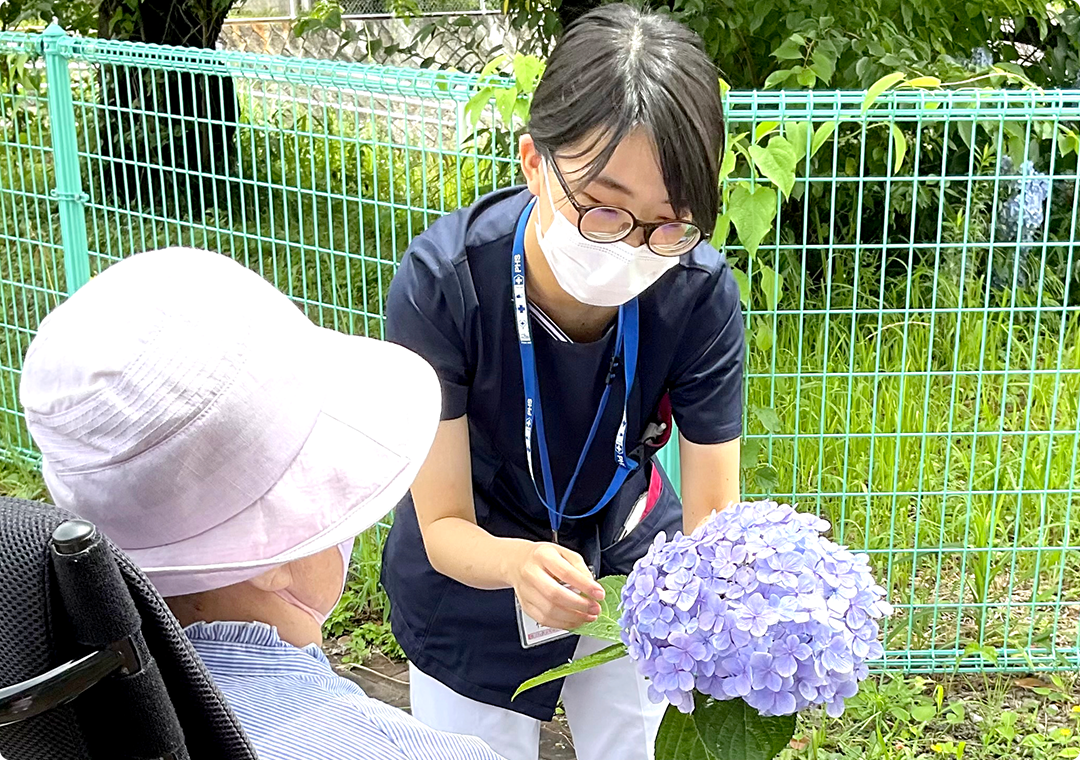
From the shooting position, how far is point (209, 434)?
3.37ft

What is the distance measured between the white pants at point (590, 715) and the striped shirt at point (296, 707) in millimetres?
803

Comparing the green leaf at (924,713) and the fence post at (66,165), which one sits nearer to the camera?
the green leaf at (924,713)

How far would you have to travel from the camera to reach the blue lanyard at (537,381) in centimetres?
174

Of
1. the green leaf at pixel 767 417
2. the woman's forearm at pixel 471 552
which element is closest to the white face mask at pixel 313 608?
the woman's forearm at pixel 471 552

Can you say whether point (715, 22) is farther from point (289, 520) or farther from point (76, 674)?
point (76, 674)

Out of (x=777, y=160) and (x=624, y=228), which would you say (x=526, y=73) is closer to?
(x=777, y=160)

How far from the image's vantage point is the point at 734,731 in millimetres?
1211

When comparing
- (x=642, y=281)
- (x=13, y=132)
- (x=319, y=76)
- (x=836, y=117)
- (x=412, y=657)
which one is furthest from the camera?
(x=13, y=132)

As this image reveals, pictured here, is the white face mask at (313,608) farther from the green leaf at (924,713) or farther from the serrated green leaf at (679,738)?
the green leaf at (924,713)

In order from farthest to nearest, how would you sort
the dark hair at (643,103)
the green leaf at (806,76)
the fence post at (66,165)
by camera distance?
1. the fence post at (66,165)
2. the green leaf at (806,76)
3. the dark hair at (643,103)

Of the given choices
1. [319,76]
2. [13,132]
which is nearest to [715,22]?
[319,76]

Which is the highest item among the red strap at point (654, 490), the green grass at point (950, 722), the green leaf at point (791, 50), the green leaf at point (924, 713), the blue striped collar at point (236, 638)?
the green leaf at point (791, 50)

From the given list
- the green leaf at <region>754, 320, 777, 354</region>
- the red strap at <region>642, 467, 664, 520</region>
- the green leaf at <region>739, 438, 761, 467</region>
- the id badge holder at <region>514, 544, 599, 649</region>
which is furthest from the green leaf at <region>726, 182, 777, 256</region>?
the id badge holder at <region>514, 544, 599, 649</region>

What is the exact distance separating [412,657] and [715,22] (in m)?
2.96
